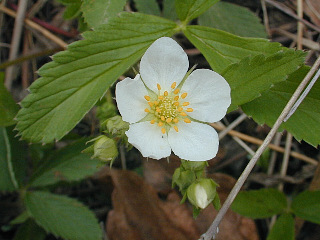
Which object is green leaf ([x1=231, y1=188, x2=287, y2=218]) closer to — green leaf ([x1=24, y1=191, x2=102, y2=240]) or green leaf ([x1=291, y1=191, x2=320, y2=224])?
green leaf ([x1=291, y1=191, x2=320, y2=224])

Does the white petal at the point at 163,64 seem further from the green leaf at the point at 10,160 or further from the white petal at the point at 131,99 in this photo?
the green leaf at the point at 10,160

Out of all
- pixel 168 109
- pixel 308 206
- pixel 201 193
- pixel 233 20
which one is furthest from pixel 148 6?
pixel 308 206

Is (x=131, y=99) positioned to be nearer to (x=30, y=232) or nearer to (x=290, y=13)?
(x=30, y=232)

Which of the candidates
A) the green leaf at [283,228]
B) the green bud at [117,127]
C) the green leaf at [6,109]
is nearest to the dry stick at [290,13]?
the green leaf at [283,228]

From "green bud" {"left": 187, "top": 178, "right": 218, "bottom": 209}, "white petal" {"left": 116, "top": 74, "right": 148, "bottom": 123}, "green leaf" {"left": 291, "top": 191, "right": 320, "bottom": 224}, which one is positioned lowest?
"green leaf" {"left": 291, "top": 191, "right": 320, "bottom": 224}

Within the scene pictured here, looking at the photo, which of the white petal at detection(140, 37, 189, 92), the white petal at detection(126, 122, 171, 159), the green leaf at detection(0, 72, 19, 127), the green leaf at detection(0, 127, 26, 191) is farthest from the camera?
the green leaf at detection(0, 127, 26, 191)

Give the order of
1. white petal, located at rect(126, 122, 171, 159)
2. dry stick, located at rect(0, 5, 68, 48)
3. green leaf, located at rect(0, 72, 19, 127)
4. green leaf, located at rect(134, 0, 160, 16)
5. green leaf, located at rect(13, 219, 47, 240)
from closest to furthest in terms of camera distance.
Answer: white petal, located at rect(126, 122, 171, 159) → green leaf, located at rect(0, 72, 19, 127) → green leaf, located at rect(13, 219, 47, 240) → green leaf, located at rect(134, 0, 160, 16) → dry stick, located at rect(0, 5, 68, 48)

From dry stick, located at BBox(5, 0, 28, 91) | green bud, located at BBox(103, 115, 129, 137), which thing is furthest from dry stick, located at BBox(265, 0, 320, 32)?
dry stick, located at BBox(5, 0, 28, 91)
